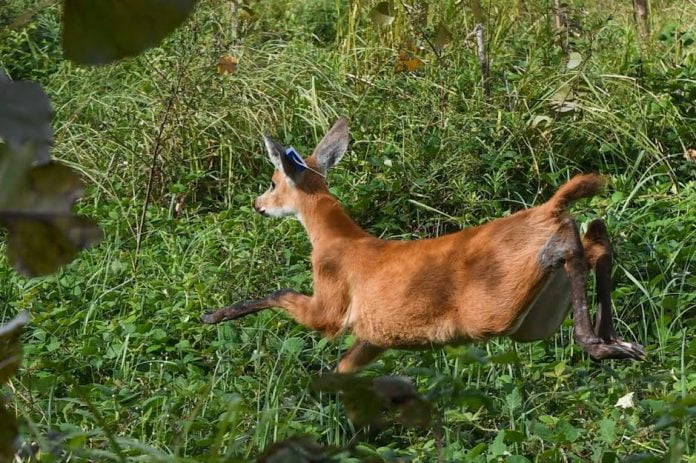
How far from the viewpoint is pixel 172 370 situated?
15.7 feet

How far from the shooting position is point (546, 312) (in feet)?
15.0

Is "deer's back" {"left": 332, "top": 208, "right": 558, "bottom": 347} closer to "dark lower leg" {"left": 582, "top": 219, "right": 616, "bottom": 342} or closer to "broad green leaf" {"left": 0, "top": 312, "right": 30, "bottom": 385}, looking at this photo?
"dark lower leg" {"left": 582, "top": 219, "right": 616, "bottom": 342}

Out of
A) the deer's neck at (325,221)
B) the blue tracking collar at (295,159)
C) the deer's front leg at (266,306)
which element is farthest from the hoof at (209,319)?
the blue tracking collar at (295,159)

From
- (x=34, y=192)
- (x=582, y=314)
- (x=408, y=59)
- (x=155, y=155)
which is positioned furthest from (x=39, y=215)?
(x=408, y=59)

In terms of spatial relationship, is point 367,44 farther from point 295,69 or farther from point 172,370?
point 172,370

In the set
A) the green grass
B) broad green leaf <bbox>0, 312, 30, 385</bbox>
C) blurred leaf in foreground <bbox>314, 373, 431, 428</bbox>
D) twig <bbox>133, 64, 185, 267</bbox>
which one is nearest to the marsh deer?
the green grass

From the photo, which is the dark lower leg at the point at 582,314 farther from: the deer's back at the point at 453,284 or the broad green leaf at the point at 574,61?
the broad green leaf at the point at 574,61

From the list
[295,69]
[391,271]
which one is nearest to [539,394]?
[391,271]

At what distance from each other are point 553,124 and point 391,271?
2.06m

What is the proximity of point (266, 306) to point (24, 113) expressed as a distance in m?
4.22

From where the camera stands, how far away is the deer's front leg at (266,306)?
16.5 ft

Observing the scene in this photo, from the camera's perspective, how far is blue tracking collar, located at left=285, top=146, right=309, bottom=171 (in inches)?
226

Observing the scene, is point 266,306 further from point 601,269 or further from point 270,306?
point 601,269

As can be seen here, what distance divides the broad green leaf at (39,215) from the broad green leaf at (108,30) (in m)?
0.08
